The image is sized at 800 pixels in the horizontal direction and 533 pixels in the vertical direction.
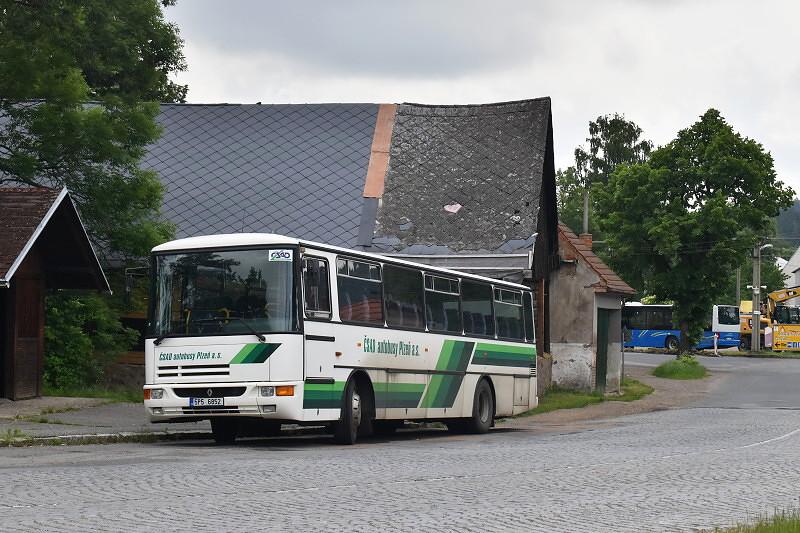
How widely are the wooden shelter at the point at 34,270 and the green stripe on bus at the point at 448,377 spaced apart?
7339 millimetres

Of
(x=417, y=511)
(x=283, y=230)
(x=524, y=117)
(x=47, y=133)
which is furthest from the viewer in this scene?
(x=524, y=117)

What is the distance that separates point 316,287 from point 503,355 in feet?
28.3

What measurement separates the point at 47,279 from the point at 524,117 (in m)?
17.9

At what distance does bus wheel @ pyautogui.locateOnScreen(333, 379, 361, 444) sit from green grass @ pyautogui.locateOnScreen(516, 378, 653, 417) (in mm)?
12021

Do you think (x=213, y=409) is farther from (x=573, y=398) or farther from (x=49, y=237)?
(x=573, y=398)

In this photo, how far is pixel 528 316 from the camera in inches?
1152

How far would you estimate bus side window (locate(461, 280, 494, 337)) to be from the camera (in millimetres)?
25453

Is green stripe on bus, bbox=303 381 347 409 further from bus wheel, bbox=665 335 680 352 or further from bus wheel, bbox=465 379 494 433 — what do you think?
bus wheel, bbox=665 335 680 352

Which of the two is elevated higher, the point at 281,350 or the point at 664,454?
the point at 281,350

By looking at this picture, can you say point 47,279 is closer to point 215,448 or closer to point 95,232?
point 95,232

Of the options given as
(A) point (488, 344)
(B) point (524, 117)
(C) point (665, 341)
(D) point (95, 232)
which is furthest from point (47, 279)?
(C) point (665, 341)

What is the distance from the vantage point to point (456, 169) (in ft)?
128

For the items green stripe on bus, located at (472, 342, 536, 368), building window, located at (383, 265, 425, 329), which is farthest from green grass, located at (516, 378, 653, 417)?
building window, located at (383, 265, 425, 329)

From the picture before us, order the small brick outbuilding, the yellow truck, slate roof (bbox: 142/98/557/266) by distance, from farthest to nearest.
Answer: the yellow truck
the small brick outbuilding
slate roof (bbox: 142/98/557/266)
